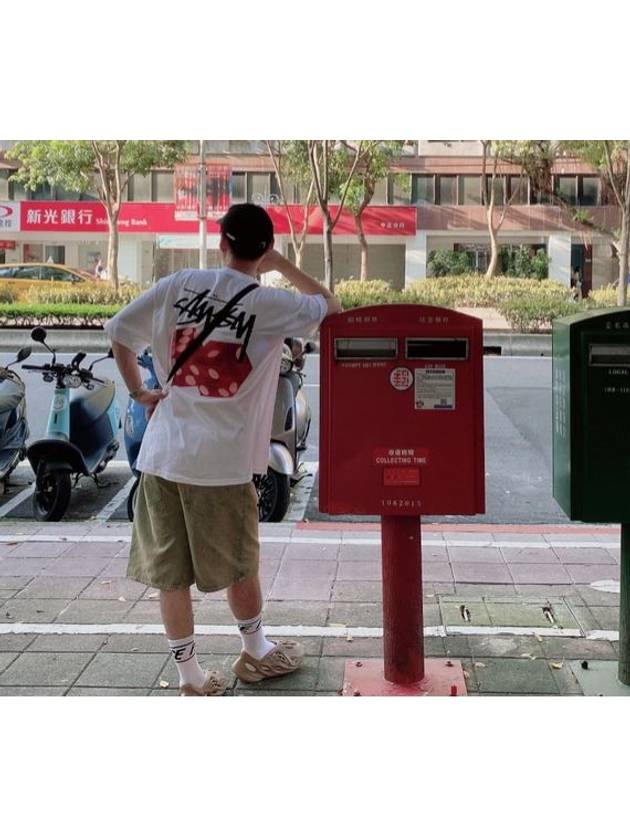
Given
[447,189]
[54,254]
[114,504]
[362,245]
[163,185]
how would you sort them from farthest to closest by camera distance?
[447,189] < [163,185] < [362,245] < [54,254] < [114,504]

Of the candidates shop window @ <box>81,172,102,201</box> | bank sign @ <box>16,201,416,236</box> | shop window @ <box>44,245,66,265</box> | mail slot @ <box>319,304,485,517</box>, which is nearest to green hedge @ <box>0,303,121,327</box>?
bank sign @ <box>16,201,416,236</box>

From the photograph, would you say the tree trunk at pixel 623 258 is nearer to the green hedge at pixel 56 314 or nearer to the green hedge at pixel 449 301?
the green hedge at pixel 449 301

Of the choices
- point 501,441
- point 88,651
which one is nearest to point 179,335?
point 88,651

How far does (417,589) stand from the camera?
11.3ft

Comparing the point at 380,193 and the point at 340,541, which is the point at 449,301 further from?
the point at 380,193

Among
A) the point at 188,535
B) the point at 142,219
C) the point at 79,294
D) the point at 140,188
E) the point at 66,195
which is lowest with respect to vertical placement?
the point at 188,535

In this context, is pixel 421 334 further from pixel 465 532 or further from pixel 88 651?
pixel 465 532

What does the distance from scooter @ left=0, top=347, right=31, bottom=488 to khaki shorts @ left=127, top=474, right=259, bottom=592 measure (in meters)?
3.39

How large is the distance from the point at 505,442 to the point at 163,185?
4.68 m

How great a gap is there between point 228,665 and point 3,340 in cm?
477

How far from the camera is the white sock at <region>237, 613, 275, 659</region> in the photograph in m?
3.50

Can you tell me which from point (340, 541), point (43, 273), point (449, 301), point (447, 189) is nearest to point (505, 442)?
point (449, 301)

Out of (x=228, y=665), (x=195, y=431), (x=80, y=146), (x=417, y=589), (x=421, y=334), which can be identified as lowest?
(x=228, y=665)

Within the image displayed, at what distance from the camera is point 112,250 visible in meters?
8.68
